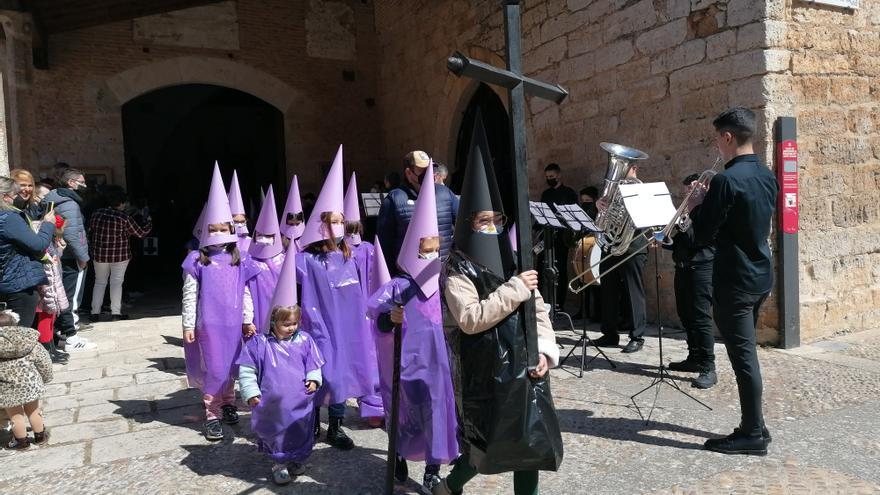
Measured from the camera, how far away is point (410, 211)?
14.5 ft

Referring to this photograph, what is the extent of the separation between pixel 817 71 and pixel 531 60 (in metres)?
3.41

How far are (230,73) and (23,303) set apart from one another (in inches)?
323

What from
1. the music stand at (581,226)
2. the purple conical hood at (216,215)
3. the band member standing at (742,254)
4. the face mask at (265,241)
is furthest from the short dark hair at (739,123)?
the face mask at (265,241)

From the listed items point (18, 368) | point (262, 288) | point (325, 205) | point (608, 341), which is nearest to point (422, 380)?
point (325, 205)

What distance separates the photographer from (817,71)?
5.90m

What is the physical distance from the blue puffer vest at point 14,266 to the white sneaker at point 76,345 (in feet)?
6.39

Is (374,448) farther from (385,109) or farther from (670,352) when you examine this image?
(385,109)

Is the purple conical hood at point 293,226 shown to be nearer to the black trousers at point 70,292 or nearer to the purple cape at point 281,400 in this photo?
the purple cape at point 281,400

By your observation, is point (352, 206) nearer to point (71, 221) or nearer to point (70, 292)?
→ point (71, 221)

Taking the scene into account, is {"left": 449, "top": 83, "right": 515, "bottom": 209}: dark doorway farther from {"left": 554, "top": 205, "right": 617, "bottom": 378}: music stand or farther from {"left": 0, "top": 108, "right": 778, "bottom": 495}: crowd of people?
{"left": 0, "top": 108, "right": 778, "bottom": 495}: crowd of people

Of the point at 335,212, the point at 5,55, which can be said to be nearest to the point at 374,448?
the point at 335,212

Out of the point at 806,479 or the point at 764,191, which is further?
the point at 764,191

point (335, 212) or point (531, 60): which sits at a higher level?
point (531, 60)

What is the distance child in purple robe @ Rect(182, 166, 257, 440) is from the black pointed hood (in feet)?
6.74
